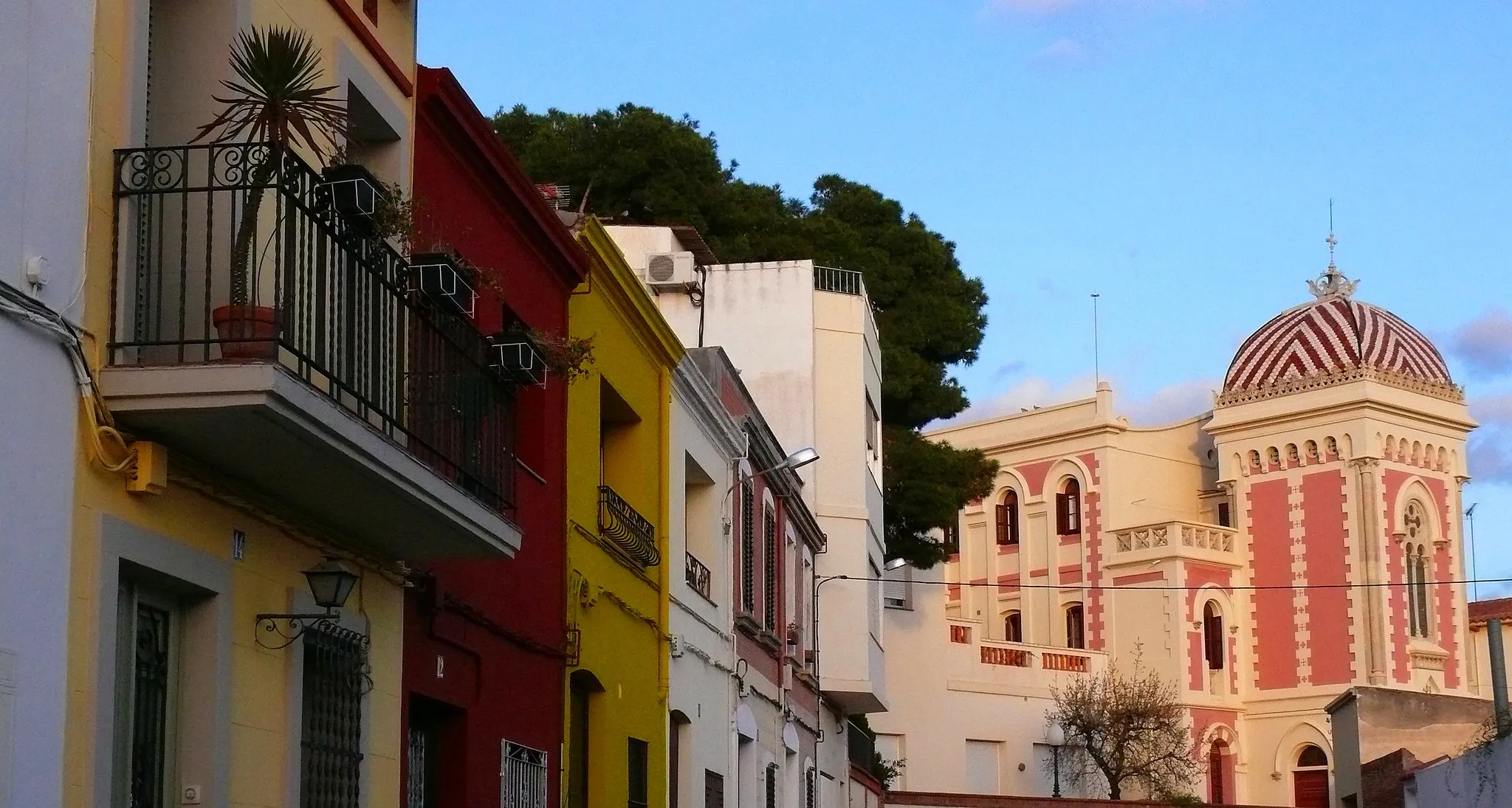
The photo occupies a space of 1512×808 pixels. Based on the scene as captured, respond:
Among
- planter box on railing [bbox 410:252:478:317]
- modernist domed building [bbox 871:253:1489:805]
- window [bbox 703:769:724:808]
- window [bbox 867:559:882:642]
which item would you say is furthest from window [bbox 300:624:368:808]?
modernist domed building [bbox 871:253:1489:805]

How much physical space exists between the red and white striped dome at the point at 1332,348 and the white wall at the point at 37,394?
5467 cm

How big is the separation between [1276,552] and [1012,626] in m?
8.22

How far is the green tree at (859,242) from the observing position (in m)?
39.2

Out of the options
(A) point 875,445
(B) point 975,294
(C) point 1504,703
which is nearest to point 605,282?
(C) point 1504,703

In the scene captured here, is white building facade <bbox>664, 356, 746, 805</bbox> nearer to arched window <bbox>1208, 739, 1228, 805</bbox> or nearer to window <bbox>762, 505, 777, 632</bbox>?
window <bbox>762, 505, 777, 632</bbox>

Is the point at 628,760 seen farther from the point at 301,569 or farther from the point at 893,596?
the point at 893,596

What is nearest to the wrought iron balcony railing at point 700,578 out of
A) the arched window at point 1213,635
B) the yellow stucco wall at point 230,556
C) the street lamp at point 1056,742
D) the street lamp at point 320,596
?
the yellow stucco wall at point 230,556

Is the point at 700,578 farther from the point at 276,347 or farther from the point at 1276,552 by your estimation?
the point at 1276,552

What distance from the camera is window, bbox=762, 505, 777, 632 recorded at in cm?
2431

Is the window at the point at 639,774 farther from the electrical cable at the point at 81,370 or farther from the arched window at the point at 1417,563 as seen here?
the arched window at the point at 1417,563

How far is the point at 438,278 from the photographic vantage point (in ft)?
36.1

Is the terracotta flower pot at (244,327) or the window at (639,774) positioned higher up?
the terracotta flower pot at (244,327)

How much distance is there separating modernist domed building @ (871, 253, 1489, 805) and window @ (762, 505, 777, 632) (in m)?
30.7

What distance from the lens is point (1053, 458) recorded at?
2502 inches
